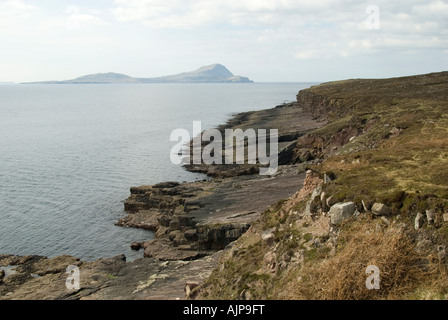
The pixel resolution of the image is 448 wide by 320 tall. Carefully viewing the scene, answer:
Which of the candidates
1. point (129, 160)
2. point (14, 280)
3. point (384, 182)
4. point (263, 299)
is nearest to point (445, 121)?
point (384, 182)

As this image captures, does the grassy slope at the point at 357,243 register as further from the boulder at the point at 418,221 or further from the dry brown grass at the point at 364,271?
the boulder at the point at 418,221

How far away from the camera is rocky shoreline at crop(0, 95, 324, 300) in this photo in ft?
89.5

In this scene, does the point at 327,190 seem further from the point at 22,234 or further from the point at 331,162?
the point at 22,234

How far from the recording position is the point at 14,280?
104 ft

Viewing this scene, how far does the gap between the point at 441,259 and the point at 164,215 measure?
31963mm

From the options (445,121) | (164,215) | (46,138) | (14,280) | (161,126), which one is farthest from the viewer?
(161,126)

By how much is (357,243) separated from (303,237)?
12.2ft

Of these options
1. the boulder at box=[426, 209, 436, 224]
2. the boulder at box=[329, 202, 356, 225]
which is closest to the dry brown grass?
the boulder at box=[426, 209, 436, 224]

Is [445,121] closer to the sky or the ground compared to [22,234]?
closer to the sky

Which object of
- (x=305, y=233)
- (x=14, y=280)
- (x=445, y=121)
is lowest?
(x=14, y=280)

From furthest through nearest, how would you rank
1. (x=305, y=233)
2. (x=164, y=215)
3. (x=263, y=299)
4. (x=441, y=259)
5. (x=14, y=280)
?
(x=164, y=215)
(x=14, y=280)
(x=305, y=233)
(x=263, y=299)
(x=441, y=259)

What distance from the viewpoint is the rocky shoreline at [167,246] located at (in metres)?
27.3

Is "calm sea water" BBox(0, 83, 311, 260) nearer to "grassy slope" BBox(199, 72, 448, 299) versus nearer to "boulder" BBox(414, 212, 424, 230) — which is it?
"grassy slope" BBox(199, 72, 448, 299)

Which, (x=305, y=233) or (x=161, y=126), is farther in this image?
(x=161, y=126)
